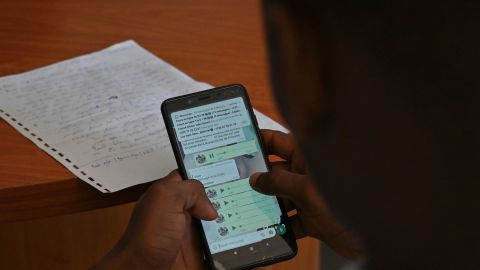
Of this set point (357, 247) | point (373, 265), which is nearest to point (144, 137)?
point (357, 247)

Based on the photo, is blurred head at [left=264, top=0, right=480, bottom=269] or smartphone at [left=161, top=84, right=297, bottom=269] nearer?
blurred head at [left=264, top=0, right=480, bottom=269]

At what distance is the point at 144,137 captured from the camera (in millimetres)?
900

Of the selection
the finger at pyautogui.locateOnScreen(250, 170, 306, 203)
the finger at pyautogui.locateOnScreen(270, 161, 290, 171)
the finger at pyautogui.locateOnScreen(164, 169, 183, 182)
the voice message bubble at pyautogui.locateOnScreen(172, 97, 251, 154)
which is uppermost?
the voice message bubble at pyautogui.locateOnScreen(172, 97, 251, 154)

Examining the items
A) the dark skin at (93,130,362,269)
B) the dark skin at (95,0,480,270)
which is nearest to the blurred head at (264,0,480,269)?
the dark skin at (95,0,480,270)

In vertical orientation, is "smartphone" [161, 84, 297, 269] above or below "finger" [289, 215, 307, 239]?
above

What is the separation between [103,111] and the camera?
0.95 meters

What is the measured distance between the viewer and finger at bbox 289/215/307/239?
87 centimetres

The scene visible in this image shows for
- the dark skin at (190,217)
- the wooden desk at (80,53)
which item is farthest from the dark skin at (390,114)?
the wooden desk at (80,53)

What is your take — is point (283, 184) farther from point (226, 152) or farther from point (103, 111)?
point (103, 111)

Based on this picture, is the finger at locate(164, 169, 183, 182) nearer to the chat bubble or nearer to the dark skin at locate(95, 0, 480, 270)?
the chat bubble

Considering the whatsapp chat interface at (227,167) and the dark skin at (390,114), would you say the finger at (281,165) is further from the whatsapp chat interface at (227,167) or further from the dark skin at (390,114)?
the dark skin at (390,114)

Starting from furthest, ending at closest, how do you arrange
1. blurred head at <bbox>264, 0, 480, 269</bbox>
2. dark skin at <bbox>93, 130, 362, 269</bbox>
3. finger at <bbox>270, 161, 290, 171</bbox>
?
finger at <bbox>270, 161, 290, 171</bbox>, dark skin at <bbox>93, 130, 362, 269</bbox>, blurred head at <bbox>264, 0, 480, 269</bbox>

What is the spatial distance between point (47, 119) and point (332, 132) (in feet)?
1.98

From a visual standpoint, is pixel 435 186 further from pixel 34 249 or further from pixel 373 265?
pixel 34 249
